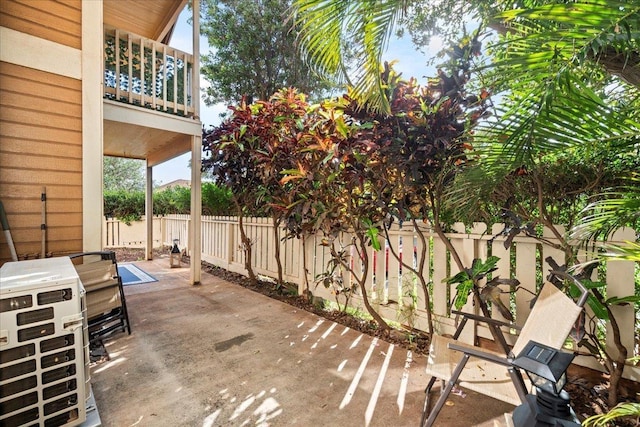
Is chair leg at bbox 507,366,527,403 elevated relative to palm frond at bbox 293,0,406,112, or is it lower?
lower

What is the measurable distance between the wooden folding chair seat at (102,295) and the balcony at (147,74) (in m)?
Result: 2.62

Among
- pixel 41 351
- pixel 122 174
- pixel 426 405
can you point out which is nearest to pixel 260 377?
pixel 426 405

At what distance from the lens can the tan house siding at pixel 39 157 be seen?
8.57 ft

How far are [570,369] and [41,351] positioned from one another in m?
3.41

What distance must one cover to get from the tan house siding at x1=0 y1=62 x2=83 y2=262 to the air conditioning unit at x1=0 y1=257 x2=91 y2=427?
4.47ft

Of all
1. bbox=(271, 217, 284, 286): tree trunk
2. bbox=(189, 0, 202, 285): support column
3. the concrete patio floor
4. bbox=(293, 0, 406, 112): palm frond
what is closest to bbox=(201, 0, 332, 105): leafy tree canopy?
bbox=(189, 0, 202, 285): support column

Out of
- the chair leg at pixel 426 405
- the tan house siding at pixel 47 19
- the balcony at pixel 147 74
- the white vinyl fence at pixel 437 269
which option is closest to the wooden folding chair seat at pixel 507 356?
the chair leg at pixel 426 405

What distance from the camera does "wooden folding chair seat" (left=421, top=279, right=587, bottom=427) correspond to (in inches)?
42.6

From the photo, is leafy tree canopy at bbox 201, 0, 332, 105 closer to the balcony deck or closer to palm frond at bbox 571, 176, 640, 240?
the balcony deck

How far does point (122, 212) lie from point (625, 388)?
1067 cm

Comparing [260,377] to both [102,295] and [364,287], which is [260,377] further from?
[102,295]

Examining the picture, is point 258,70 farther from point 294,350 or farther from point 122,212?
point 294,350

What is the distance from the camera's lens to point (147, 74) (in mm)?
4633

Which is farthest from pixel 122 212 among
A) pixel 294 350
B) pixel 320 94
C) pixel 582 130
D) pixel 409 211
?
pixel 582 130
